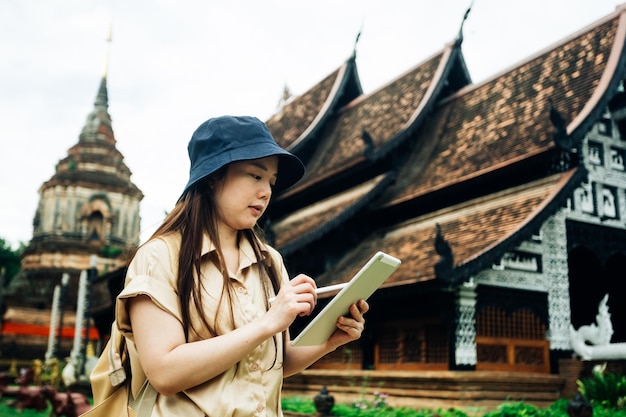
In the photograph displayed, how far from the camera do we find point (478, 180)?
402 inches

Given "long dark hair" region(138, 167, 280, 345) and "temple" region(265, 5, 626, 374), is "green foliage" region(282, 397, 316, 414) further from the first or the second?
"long dark hair" region(138, 167, 280, 345)

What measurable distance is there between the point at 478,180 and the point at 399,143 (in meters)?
2.75

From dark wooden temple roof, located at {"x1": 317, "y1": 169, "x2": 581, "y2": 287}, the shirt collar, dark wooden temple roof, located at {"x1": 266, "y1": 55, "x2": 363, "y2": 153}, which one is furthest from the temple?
the shirt collar

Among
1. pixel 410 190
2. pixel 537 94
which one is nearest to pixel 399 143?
pixel 410 190

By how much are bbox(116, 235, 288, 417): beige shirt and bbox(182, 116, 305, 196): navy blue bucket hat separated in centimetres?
20

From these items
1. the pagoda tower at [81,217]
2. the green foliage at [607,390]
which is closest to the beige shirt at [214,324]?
the green foliage at [607,390]

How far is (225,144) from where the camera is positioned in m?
1.75

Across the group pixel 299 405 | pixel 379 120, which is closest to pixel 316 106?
pixel 379 120

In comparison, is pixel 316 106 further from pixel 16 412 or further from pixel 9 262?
pixel 9 262

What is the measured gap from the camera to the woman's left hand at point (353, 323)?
1.77 m

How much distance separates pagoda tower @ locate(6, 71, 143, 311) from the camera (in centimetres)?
2838

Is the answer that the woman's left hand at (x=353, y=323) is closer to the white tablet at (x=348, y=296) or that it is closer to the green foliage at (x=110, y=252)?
the white tablet at (x=348, y=296)

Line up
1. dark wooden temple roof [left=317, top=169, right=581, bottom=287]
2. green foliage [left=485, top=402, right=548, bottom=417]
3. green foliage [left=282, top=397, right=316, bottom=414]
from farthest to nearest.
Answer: green foliage [left=282, top=397, right=316, bottom=414], dark wooden temple roof [left=317, top=169, right=581, bottom=287], green foliage [left=485, top=402, right=548, bottom=417]

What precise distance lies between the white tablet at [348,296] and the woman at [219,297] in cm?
5
